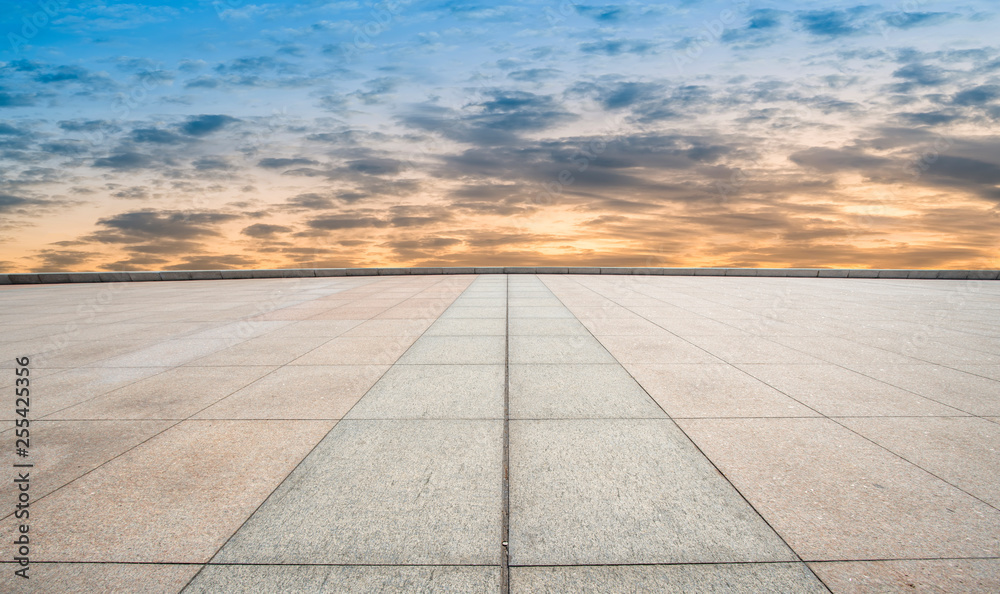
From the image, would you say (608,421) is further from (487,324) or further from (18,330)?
(18,330)

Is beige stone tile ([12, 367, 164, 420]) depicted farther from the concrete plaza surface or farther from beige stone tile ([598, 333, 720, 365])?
beige stone tile ([598, 333, 720, 365])

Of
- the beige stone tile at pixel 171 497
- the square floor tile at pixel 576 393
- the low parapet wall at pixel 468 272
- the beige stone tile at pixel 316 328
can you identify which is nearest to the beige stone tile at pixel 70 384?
the beige stone tile at pixel 171 497

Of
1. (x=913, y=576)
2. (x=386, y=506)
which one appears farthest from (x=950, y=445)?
(x=386, y=506)

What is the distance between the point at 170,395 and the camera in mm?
5145

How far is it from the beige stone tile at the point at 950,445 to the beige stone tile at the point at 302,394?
5328 mm

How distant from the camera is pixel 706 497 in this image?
2996mm

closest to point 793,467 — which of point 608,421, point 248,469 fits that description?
point 608,421

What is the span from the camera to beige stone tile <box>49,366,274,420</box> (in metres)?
4.62

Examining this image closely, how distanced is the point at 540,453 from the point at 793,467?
205 centimetres

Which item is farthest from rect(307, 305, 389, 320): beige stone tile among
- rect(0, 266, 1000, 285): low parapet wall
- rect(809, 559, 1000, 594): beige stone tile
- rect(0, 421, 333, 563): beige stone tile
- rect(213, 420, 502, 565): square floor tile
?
rect(0, 266, 1000, 285): low parapet wall

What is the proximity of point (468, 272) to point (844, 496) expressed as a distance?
22.2 metres

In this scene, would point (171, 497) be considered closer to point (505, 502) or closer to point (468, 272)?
point (505, 502)

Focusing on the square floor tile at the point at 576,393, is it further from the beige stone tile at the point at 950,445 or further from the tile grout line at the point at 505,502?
the beige stone tile at the point at 950,445

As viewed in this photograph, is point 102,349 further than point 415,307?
No
